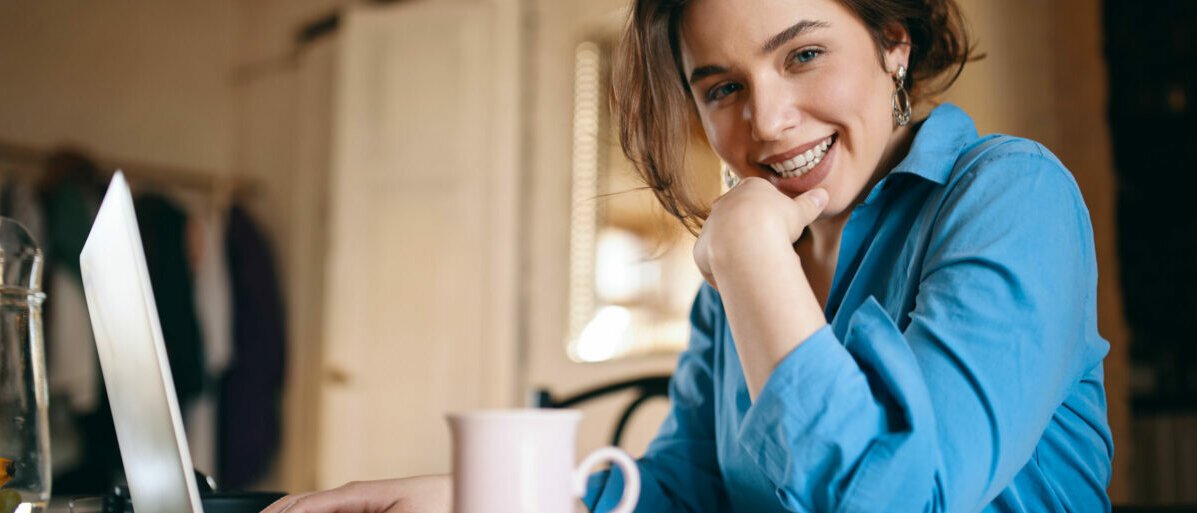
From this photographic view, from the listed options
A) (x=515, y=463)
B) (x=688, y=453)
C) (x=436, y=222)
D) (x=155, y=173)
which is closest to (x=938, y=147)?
(x=688, y=453)

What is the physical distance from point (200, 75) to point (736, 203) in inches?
183

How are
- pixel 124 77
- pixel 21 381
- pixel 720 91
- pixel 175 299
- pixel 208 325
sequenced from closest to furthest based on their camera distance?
1. pixel 21 381
2. pixel 720 91
3. pixel 175 299
4. pixel 208 325
5. pixel 124 77

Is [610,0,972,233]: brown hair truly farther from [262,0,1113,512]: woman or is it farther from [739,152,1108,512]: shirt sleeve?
[739,152,1108,512]: shirt sleeve

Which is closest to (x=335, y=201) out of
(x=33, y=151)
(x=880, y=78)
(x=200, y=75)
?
(x=33, y=151)

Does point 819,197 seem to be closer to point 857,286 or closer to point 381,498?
point 857,286

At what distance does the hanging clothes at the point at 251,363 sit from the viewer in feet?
13.1

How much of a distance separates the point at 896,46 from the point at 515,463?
2.51 feet

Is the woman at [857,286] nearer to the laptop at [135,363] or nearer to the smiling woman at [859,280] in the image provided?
the smiling woman at [859,280]

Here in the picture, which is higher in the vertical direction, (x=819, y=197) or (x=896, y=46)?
(x=896, y=46)

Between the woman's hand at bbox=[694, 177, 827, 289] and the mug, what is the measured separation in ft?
0.72

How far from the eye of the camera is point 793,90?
87 centimetres

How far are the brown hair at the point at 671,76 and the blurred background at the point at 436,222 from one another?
117 centimetres

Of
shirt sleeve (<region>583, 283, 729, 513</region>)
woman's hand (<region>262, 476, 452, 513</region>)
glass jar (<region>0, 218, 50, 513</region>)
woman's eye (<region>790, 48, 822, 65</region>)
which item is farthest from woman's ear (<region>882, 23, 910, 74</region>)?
glass jar (<region>0, 218, 50, 513</region>)

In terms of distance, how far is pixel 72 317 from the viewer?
125 inches
